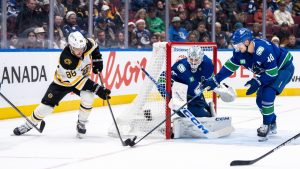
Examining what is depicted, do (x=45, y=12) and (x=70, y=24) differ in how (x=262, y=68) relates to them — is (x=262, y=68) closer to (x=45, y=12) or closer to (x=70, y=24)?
(x=45, y=12)

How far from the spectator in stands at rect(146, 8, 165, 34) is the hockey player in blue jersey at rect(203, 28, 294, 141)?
541 centimetres

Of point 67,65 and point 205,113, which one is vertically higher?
point 67,65

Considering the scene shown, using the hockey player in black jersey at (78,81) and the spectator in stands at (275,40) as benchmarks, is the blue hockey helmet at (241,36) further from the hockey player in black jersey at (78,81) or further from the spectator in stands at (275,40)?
the spectator in stands at (275,40)

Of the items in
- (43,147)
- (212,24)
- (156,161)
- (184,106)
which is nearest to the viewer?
(156,161)

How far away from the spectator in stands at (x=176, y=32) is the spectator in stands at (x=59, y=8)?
9.57 feet

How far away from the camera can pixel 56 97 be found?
7.47m

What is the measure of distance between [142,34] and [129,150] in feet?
20.6

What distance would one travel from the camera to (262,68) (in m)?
7.25

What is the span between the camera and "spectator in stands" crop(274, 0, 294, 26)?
14852 mm

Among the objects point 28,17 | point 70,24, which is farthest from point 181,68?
point 70,24

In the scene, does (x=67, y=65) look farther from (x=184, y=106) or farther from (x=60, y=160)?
(x=60, y=160)

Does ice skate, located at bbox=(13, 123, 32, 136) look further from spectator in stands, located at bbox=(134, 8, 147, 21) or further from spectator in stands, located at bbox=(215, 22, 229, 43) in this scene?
spectator in stands, located at bbox=(215, 22, 229, 43)

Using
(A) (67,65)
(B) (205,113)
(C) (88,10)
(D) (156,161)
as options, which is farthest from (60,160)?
(C) (88,10)

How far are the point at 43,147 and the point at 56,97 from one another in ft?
2.87
